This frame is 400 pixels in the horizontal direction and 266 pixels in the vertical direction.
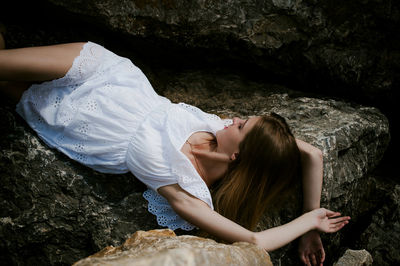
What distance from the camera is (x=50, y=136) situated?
99.1 inches

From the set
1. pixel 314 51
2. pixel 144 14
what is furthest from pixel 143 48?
pixel 314 51

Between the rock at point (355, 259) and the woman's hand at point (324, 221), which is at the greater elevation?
the woman's hand at point (324, 221)

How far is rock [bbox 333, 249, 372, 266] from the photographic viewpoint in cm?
283

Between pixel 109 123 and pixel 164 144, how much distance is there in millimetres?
351

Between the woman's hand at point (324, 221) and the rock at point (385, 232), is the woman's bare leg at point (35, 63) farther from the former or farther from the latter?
the rock at point (385, 232)

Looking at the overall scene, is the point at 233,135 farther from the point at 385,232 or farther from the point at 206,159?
the point at 385,232

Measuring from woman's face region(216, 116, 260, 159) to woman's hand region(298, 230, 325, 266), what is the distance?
70cm

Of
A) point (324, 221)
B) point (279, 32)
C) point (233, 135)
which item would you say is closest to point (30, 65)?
point (233, 135)

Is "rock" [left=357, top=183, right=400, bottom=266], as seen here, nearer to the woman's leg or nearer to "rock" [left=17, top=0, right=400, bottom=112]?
"rock" [left=17, top=0, right=400, bottom=112]

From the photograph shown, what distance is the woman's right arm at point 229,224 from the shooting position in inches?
85.1

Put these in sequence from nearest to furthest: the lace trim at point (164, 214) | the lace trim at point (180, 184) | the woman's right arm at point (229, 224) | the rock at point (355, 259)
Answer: the woman's right arm at point (229, 224), the lace trim at point (180, 184), the lace trim at point (164, 214), the rock at point (355, 259)

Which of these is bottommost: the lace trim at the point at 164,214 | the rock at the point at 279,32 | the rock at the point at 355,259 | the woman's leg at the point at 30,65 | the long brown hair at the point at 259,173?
the rock at the point at 355,259

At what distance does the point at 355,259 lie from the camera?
286cm

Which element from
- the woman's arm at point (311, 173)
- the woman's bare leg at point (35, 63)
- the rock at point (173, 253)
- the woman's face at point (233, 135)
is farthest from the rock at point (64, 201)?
the rock at point (173, 253)
